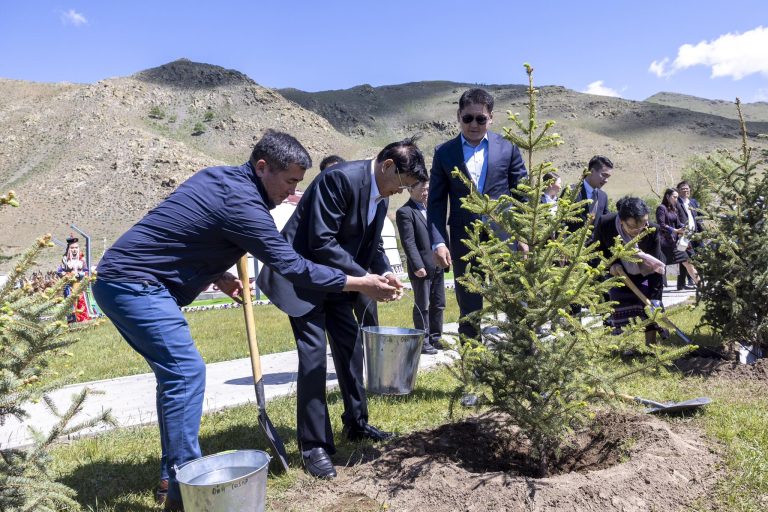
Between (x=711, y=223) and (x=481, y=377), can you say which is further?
(x=711, y=223)

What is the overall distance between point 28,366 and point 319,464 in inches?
64.6

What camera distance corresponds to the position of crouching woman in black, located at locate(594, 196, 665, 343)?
5.84 meters

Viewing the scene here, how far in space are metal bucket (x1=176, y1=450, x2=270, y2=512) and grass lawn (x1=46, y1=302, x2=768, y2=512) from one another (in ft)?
1.79

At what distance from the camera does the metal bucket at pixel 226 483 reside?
2.35 metres

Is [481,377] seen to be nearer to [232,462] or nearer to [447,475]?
[447,475]

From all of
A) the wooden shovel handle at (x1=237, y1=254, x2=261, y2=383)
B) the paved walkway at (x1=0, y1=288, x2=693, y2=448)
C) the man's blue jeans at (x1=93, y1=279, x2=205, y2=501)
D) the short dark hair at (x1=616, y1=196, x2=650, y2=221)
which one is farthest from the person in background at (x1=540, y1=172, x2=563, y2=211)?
the man's blue jeans at (x1=93, y1=279, x2=205, y2=501)

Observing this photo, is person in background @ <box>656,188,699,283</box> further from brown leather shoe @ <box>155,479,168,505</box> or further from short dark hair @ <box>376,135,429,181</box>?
brown leather shoe @ <box>155,479,168,505</box>

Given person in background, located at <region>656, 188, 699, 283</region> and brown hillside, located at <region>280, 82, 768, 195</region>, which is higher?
brown hillside, located at <region>280, 82, 768, 195</region>

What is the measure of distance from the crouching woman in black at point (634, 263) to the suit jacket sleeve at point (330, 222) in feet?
10.6

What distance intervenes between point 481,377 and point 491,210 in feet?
2.91

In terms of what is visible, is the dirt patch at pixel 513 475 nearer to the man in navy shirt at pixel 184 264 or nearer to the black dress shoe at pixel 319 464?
the black dress shoe at pixel 319 464

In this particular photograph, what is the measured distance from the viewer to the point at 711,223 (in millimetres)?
5637

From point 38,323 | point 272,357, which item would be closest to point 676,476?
point 38,323

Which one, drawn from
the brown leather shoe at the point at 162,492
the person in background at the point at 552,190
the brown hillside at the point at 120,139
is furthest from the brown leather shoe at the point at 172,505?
the brown hillside at the point at 120,139
